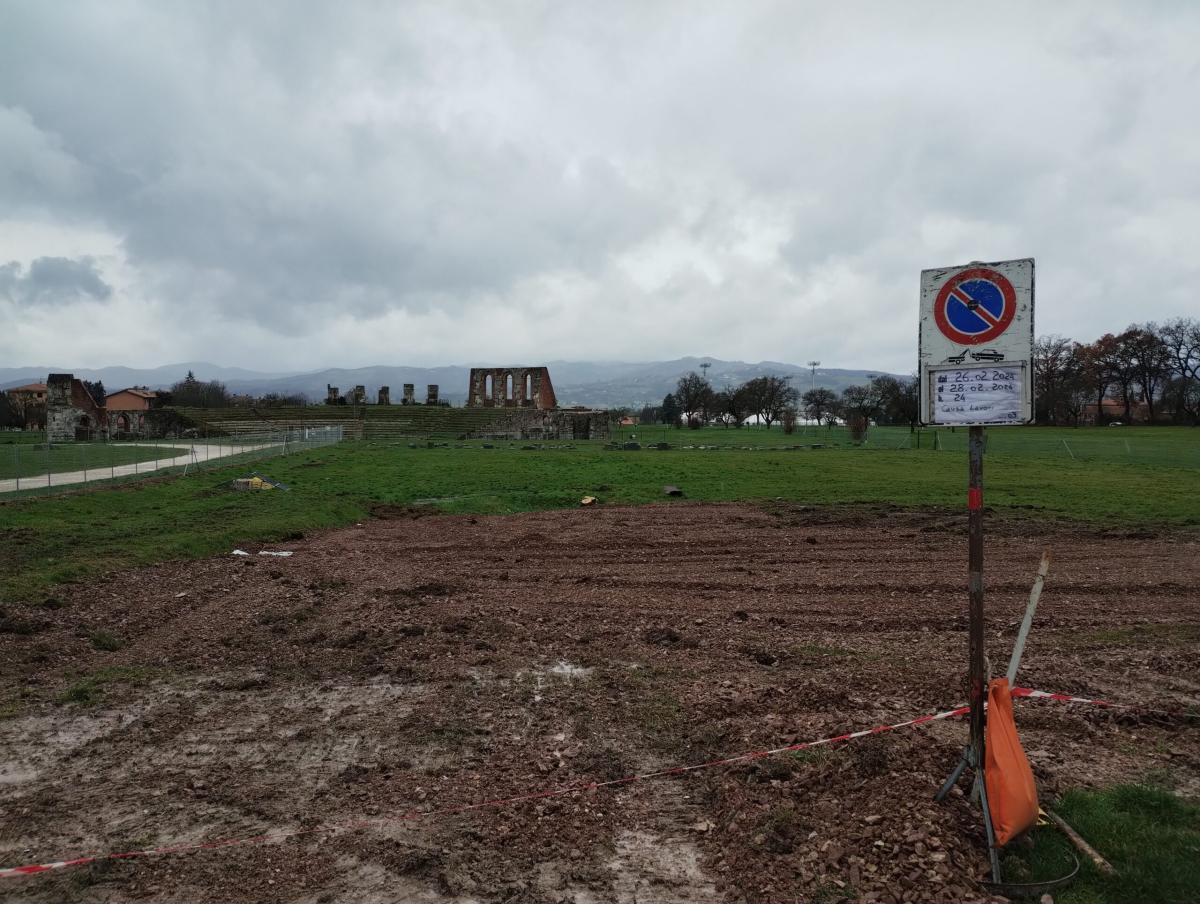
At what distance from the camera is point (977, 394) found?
4262 millimetres

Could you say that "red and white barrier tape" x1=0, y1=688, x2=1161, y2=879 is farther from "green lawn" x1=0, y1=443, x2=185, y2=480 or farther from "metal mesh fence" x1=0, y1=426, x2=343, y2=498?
"green lawn" x1=0, y1=443, x2=185, y2=480

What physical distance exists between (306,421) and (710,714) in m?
65.2

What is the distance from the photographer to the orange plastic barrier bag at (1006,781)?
398 centimetres

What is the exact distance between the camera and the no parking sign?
418 centimetres

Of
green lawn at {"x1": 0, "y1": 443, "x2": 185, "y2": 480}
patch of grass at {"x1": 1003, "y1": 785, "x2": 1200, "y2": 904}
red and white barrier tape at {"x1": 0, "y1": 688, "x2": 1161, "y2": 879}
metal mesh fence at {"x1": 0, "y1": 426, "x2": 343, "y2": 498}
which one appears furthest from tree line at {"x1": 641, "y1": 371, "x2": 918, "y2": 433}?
patch of grass at {"x1": 1003, "y1": 785, "x2": 1200, "y2": 904}

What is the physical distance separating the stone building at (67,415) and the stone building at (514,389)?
106 feet

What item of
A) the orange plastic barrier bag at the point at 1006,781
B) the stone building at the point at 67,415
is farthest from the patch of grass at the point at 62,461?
the orange plastic barrier bag at the point at 1006,781

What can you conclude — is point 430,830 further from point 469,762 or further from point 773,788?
point 773,788

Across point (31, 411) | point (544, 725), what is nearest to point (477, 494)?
point (544, 725)

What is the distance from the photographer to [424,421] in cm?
6456

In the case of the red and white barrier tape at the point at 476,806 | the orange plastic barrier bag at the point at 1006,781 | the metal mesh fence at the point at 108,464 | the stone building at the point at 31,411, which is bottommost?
the red and white barrier tape at the point at 476,806

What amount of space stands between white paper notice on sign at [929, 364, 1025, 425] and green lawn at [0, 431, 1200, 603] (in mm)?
10623

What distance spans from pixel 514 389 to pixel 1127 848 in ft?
239

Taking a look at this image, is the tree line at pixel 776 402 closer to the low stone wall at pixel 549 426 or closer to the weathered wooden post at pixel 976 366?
the low stone wall at pixel 549 426
